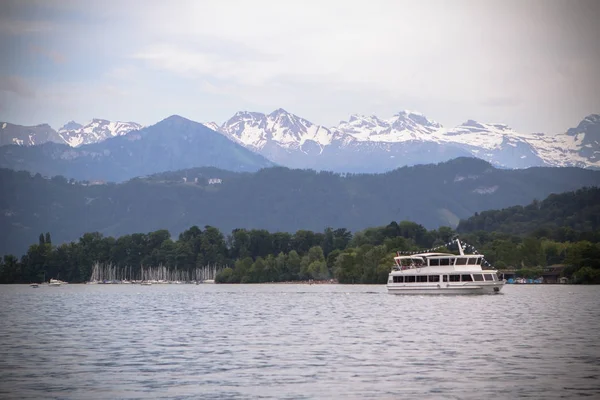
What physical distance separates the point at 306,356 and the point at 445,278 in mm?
103743

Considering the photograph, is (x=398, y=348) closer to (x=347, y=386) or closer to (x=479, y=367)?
(x=479, y=367)

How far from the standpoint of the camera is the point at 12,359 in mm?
63000

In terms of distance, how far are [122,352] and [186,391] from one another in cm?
1923

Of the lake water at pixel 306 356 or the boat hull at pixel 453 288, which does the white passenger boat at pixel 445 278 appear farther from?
the lake water at pixel 306 356

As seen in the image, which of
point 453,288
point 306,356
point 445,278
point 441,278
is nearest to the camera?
point 306,356

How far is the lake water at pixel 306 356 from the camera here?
1944 inches

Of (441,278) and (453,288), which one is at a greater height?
(441,278)

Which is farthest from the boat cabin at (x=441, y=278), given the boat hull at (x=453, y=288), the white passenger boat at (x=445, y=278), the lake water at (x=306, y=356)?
the lake water at (x=306, y=356)

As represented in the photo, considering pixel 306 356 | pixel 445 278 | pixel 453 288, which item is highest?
pixel 445 278

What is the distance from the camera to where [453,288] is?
161125mm

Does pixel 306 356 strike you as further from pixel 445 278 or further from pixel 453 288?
pixel 445 278

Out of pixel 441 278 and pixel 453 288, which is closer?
pixel 453 288

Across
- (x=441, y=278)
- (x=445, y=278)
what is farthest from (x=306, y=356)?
(x=445, y=278)

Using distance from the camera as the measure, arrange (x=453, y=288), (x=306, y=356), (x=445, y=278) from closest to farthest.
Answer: (x=306, y=356) → (x=453, y=288) → (x=445, y=278)
